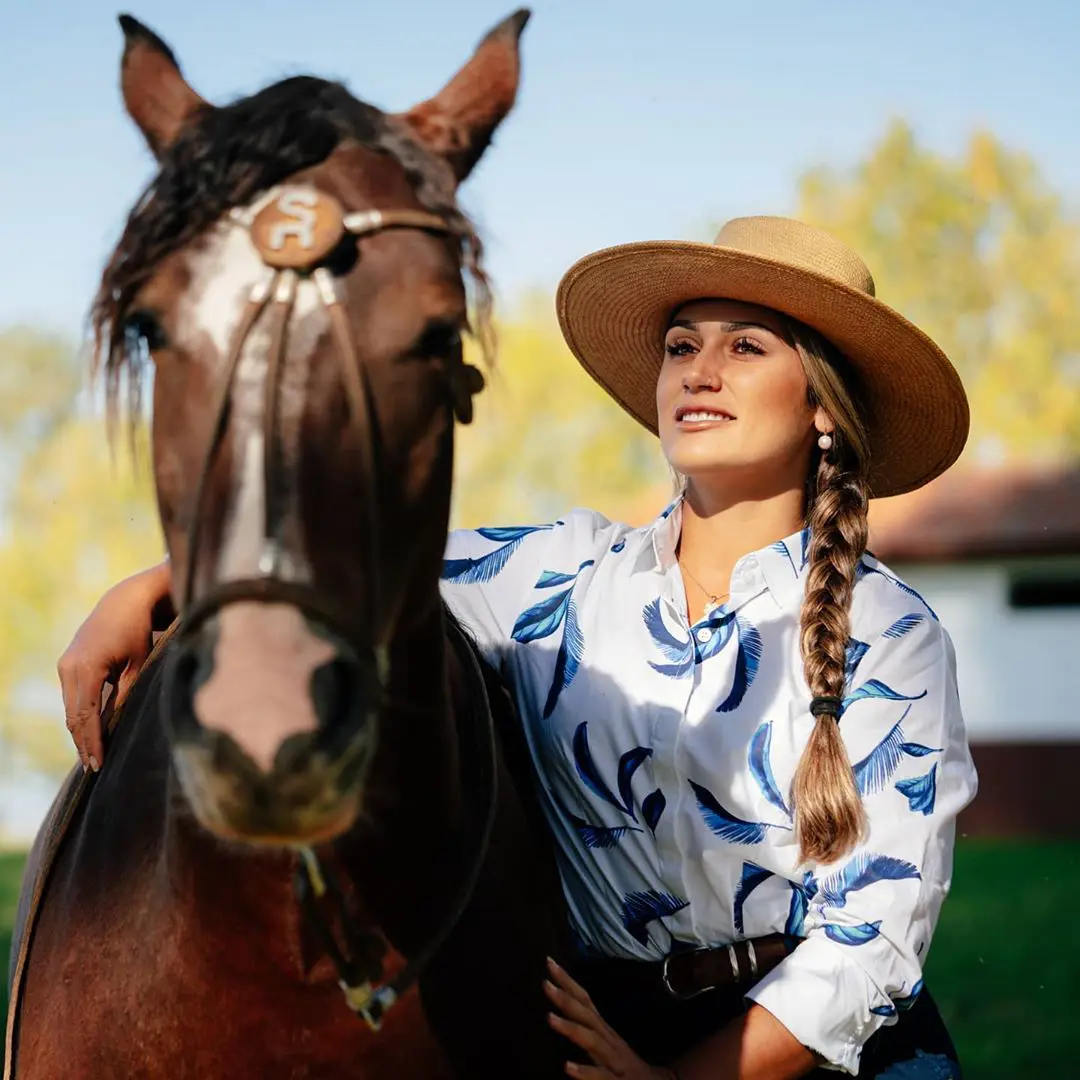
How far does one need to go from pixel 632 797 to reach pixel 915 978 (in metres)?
0.62

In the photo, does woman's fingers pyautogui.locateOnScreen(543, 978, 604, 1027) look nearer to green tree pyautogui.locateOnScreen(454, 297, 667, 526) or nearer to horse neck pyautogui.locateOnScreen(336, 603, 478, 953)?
horse neck pyautogui.locateOnScreen(336, 603, 478, 953)

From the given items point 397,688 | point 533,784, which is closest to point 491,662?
point 533,784

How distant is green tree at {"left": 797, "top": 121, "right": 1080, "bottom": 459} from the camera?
91.7 ft

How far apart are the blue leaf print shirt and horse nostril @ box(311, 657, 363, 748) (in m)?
1.21

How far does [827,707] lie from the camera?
2.58 meters

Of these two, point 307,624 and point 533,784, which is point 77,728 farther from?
point 307,624

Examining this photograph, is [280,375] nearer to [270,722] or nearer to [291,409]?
[291,409]

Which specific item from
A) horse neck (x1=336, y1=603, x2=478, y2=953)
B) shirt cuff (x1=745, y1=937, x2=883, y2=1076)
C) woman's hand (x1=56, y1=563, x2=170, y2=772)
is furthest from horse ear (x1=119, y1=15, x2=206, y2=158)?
shirt cuff (x1=745, y1=937, x2=883, y2=1076)

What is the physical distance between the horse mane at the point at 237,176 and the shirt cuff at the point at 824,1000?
129cm

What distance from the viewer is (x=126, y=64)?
2.04 metres

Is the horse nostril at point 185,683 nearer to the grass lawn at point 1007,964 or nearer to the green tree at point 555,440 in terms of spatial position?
the grass lawn at point 1007,964

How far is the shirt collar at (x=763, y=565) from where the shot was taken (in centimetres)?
284

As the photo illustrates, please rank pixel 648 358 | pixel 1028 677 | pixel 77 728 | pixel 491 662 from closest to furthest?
1. pixel 77 728
2. pixel 491 662
3. pixel 648 358
4. pixel 1028 677

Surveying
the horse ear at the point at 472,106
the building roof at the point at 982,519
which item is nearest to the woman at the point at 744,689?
the horse ear at the point at 472,106
